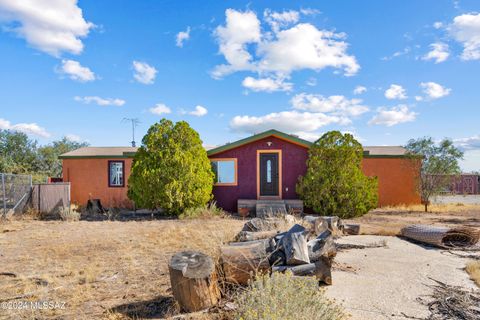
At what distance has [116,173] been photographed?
620 inches

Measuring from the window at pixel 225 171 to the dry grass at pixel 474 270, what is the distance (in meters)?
8.88

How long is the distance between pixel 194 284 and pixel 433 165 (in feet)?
44.5

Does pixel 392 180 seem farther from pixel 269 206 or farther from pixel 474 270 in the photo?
pixel 474 270

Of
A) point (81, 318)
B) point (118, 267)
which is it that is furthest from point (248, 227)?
point (81, 318)

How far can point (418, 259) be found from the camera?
5.78 m

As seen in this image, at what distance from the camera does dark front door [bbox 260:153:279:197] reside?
1288 cm

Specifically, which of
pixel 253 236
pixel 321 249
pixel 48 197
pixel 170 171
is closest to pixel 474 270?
pixel 321 249

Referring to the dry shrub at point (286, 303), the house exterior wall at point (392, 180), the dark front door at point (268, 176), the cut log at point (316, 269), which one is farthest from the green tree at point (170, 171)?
the dry shrub at point (286, 303)

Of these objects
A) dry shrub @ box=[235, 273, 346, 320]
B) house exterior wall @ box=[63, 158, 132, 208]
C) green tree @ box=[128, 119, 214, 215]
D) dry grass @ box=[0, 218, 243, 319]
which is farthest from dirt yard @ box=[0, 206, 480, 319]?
house exterior wall @ box=[63, 158, 132, 208]

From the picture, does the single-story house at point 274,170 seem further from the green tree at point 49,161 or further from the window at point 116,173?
the green tree at point 49,161

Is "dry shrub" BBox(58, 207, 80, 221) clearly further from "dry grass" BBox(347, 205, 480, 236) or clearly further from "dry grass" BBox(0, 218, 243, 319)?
"dry grass" BBox(347, 205, 480, 236)

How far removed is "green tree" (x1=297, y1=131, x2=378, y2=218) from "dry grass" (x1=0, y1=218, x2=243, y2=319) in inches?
169

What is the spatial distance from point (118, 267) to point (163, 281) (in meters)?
1.25

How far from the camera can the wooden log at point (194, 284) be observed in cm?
347
